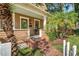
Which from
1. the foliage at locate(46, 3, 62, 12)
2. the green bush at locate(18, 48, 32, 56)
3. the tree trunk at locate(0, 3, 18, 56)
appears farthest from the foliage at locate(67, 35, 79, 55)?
the tree trunk at locate(0, 3, 18, 56)

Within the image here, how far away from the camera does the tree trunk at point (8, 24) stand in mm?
3619

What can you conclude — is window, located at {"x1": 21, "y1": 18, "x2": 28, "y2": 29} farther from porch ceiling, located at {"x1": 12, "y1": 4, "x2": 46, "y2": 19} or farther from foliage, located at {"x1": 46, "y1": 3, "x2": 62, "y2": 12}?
foliage, located at {"x1": 46, "y1": 3, "x2": 62, "y2": 12}

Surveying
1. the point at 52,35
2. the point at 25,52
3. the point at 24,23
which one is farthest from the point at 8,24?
the point at 52,35

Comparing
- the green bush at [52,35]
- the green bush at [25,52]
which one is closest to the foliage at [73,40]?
the green bush at [52,35]

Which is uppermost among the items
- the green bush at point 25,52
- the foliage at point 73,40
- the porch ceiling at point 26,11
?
the porch ceiling at point 26,11

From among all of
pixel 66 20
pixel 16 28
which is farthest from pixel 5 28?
pixel 66 20

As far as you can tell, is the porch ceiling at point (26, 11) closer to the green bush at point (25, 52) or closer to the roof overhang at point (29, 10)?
the roof overhang at point (29, 10)

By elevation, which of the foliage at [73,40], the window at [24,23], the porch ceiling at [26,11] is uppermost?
the porch ceiling at [26,11]

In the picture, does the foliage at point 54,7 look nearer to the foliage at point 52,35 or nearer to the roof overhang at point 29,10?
the roof overhang at point 29,10

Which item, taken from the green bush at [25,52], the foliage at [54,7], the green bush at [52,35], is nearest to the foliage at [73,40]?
the green bush at [52,35]

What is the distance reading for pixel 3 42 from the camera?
11.9ft

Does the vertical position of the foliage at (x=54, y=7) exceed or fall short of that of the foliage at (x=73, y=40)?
it exceeds it

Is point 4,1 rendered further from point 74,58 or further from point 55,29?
point 74,58

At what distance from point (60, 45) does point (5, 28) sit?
0.59 meters
